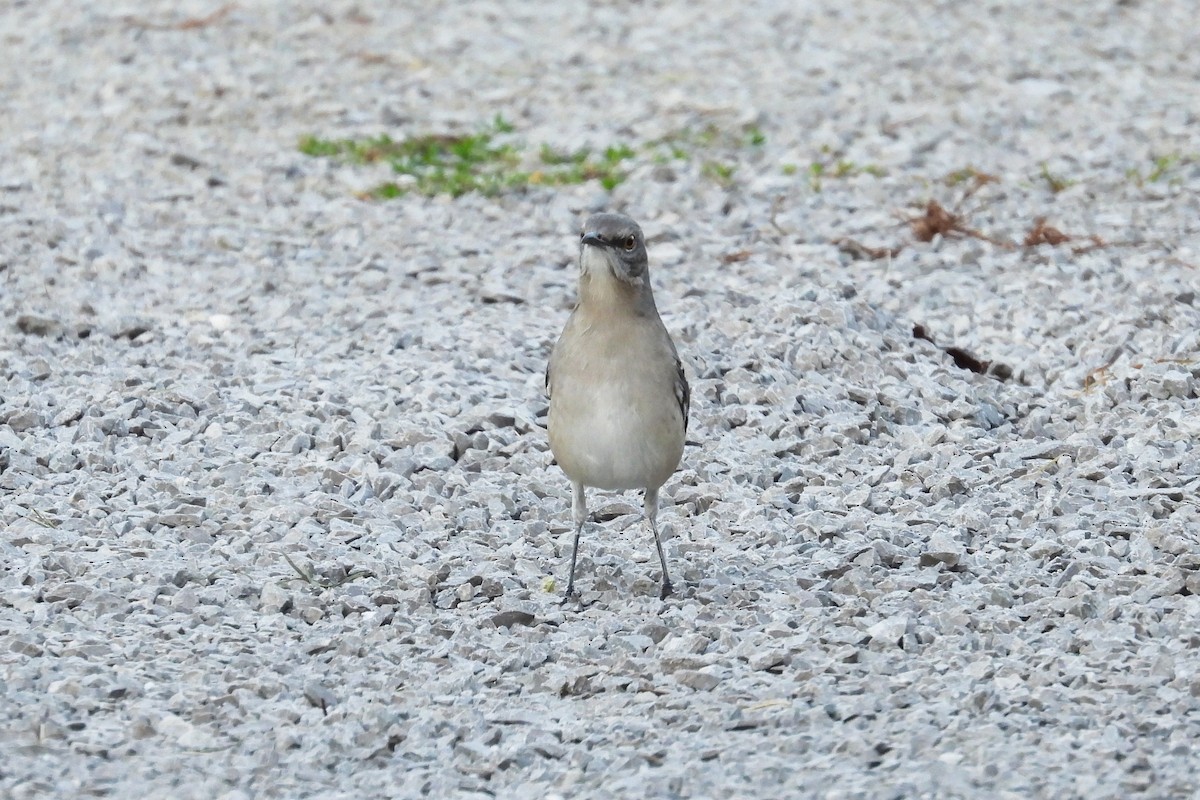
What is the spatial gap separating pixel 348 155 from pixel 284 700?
6910 millimetres

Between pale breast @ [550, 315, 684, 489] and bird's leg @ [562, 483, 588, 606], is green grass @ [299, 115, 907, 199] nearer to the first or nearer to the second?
→ bird's leg @ [562, 483, 588, 606]

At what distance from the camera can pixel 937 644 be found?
5680mm

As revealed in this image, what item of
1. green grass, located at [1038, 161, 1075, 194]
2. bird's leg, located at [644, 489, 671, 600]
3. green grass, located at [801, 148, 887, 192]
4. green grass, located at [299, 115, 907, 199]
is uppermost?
bird's leg, located at [644, 489, 671, 600]

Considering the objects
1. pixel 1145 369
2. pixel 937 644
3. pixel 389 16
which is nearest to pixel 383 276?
pixel 1145 369

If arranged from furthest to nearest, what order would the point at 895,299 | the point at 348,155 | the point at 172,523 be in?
the point at 348,155 → the point at 895,299 → the point at 172,523

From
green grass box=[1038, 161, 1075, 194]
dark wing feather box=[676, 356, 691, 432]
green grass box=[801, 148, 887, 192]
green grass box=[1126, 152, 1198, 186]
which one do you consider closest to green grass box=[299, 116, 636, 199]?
green grass box=[801, 148, 887, 192]

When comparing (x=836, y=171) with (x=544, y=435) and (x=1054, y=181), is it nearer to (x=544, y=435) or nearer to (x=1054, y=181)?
(x=1054, y=181)

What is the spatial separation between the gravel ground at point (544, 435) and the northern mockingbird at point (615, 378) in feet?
1.75

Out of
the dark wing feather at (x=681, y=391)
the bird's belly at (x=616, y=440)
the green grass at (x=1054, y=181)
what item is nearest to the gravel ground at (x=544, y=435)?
the green grass at (x=1054, y=181)

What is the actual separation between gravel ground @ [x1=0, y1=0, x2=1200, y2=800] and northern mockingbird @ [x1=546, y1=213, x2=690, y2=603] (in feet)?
1.75

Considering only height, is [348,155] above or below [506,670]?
below

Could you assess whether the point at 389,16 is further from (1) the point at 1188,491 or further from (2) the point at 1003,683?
(2) the point at 1003,683

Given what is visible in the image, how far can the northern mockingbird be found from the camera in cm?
609

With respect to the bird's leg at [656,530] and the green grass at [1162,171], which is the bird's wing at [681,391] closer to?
the bird's leg at [656,530]
